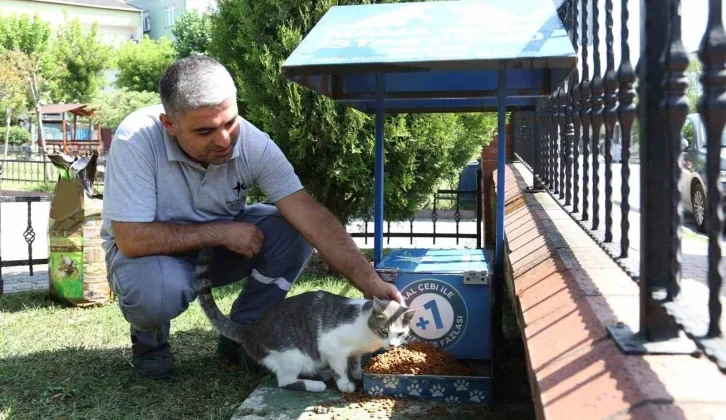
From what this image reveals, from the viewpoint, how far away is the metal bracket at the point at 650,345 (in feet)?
4.84

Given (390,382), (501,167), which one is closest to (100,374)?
(390,382)

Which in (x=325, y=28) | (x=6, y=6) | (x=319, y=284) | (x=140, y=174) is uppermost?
(x=6, y=6)

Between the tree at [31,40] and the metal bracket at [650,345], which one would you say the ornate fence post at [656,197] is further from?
the tree at [31,40]

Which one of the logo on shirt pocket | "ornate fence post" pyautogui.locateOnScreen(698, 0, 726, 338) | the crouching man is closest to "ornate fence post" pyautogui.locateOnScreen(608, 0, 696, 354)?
"ornate fence post" pyautogui.locateOnScreen(698, 0, 726, 338)

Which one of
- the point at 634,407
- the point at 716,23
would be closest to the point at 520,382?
the point at 634,407

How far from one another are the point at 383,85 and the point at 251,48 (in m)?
2.71

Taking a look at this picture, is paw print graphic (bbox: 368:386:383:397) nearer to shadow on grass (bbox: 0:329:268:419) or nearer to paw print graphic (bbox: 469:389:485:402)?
paw print graphic (bbox: 469:389:485:402)

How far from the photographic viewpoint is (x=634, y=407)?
1.23 meters

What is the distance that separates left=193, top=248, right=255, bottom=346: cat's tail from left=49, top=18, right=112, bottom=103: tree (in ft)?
115

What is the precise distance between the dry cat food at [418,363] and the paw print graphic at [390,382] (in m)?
0.03

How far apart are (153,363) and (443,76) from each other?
1972 mm

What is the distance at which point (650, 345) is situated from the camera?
150 centimetres

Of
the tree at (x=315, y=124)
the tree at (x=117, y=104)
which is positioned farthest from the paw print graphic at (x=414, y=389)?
the tree at (x=117, y=104)

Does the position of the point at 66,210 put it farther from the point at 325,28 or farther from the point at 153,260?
the point at 325,28
